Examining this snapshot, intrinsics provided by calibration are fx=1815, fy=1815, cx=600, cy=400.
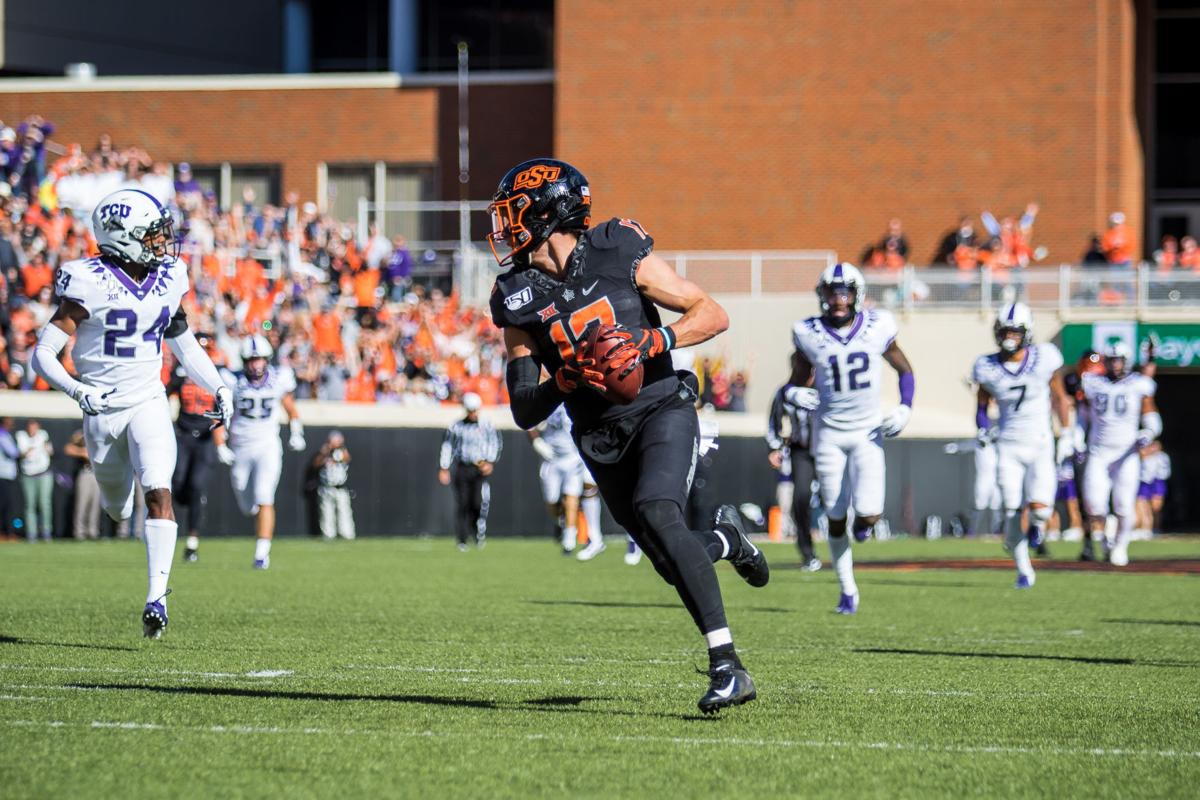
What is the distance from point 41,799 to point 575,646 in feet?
14.9

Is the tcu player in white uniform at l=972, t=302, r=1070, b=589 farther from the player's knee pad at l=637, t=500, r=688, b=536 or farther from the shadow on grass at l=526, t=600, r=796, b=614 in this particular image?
the player's knee pad at l=637, t=500, r=688, b=536

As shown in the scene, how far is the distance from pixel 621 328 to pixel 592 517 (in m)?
13.5

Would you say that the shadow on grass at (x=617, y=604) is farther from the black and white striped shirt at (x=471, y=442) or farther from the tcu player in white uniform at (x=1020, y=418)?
the black and white striped shirt at (x=471, y=442)

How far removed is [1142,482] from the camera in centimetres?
2761

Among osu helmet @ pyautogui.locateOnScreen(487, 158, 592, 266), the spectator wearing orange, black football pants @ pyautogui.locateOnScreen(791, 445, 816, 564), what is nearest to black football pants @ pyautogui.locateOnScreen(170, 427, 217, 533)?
black football pants @ pyautogui.locateOnScreen(791, 445, 816, 564)

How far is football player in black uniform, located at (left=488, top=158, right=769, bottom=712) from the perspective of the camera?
6.49m

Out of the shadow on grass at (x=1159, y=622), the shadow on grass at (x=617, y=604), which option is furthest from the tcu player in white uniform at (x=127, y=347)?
the shadow on grass at (x=1159, y=622)

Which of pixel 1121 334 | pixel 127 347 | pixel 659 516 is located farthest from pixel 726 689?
pixel 1121 334

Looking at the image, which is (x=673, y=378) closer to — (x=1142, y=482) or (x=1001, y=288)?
(x=1142, y=482)

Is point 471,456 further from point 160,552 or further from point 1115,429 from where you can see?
point 160,552

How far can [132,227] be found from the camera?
351 inches

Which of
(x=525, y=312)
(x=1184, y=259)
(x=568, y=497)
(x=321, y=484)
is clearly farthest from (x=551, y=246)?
(x=1184, y=259)

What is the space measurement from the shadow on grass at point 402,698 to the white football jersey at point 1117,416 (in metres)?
12.7

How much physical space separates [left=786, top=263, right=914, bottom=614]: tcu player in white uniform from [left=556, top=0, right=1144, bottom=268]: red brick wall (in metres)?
25.1
